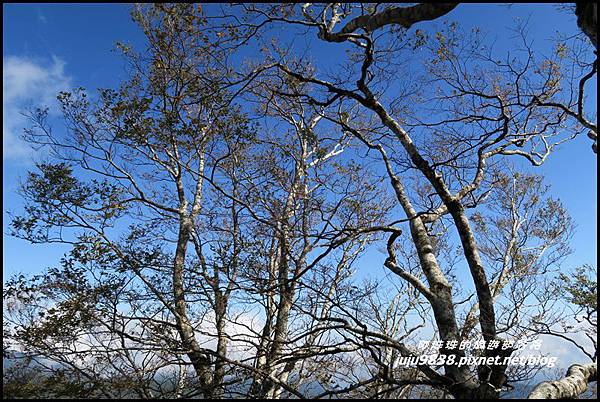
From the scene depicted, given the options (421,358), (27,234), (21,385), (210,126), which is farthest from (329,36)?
(27,234)

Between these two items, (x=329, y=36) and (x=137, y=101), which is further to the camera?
(x=137, y=101)

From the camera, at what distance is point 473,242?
10.1 ft

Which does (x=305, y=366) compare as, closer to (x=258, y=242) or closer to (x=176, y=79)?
(x=258, y=242)

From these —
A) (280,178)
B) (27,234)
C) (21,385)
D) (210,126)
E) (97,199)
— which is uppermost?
(210,126)

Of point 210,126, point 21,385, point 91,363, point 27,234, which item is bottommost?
point 21,385

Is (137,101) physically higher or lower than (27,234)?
higher

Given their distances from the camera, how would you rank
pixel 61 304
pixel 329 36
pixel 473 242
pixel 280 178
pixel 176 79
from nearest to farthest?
pixel 473 242 < pixel 329 36 < pixel 61 304 < pixel 176 79 < pixel 280 178

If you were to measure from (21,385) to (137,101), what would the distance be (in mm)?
4083

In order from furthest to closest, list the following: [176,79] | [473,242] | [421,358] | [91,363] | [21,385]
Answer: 1. [176,79]
2. [91,363]
3. [21,385]
4. [473,242]
5. [421,358]

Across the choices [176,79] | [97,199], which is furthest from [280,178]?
[97,199]

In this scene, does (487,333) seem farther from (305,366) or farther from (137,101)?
(137,101)

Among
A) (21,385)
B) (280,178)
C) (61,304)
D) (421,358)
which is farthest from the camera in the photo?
(280,178)

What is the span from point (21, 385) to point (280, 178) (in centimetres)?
464

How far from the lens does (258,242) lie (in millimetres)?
6059
